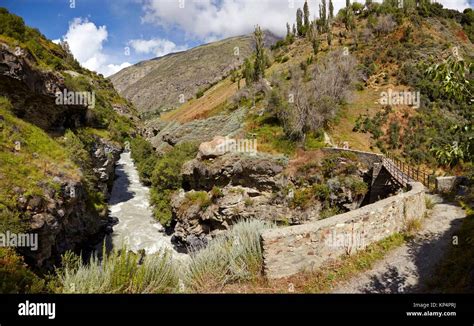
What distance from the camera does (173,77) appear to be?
169 metres

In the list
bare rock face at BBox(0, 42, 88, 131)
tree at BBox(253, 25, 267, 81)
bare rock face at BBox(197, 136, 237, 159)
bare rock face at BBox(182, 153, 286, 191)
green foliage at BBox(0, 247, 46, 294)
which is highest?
tree at BBox(253, 25, 267, 81)

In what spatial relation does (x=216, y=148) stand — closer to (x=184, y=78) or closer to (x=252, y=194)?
(x=252, y=194)

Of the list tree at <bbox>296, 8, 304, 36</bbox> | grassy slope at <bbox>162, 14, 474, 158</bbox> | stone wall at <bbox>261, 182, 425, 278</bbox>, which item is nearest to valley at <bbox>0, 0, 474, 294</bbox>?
stone wall at <bbox>261, 182, 425, 278</bbox>

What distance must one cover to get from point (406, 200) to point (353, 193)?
11.5 meters

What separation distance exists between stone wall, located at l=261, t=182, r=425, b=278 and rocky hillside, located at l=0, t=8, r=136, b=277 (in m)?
10.8

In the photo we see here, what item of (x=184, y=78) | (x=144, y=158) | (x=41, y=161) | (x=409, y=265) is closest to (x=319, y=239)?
(x=409, y=265)

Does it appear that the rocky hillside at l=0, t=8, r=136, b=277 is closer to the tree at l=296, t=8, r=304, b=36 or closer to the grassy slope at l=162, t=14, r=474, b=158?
the grassy slope at l=162, t=14, r=474, b=158

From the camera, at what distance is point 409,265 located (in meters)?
8.59

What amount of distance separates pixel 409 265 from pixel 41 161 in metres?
17.7

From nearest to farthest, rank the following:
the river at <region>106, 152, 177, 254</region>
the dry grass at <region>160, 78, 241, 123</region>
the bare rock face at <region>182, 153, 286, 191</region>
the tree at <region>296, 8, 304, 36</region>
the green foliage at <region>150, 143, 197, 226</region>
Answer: the bare rock face at <region>182, 153, 286, 191</region> → the river at <region>106, 152, 177, 254</region> → the green foliage at <region>150, 143, 197, 226</region> → the dry grass at <region>160, 78, 241, 123</region> → the tree at <region>296, 8, 304, 36</region>

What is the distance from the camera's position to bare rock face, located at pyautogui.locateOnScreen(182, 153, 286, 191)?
77.4 ft

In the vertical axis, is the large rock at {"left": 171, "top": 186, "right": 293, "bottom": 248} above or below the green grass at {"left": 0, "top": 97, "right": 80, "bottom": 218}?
below

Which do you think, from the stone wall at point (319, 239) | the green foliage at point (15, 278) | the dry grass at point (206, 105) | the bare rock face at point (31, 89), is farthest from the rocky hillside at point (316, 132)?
the green foliage at point (15, 278)
